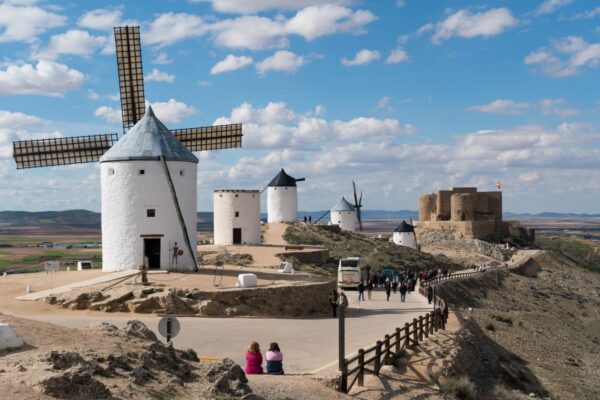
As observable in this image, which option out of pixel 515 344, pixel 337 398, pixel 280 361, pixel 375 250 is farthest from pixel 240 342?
pixel 375 250

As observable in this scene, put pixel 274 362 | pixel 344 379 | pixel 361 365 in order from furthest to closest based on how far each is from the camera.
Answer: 1. pixel 361 365
2. pixel 274 362
3. pixel 344 379

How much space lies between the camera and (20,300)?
20.4 m

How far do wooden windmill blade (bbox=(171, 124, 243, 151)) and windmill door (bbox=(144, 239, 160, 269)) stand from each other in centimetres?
627

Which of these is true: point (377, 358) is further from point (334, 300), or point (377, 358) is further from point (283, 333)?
point (334, 300)

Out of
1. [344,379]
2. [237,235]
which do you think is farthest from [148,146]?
[237,235]

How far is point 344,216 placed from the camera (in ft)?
219

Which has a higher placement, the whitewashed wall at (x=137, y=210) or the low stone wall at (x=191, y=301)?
the whitewashed wall at (x=137, y=210)

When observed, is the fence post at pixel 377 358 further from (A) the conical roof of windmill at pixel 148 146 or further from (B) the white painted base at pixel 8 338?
(A) the conical roof of windmill at pixel 148 146

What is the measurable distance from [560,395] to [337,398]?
10.7 metres

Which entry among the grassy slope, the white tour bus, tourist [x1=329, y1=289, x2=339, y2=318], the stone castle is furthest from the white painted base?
the stone castle

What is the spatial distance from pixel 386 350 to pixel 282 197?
4167 centimetres

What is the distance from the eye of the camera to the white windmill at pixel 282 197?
5625 centimetres

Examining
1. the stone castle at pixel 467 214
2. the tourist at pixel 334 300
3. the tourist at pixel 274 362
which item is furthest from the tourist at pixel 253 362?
the stone castle at pixel 467 214

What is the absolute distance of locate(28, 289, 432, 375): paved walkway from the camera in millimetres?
15086
